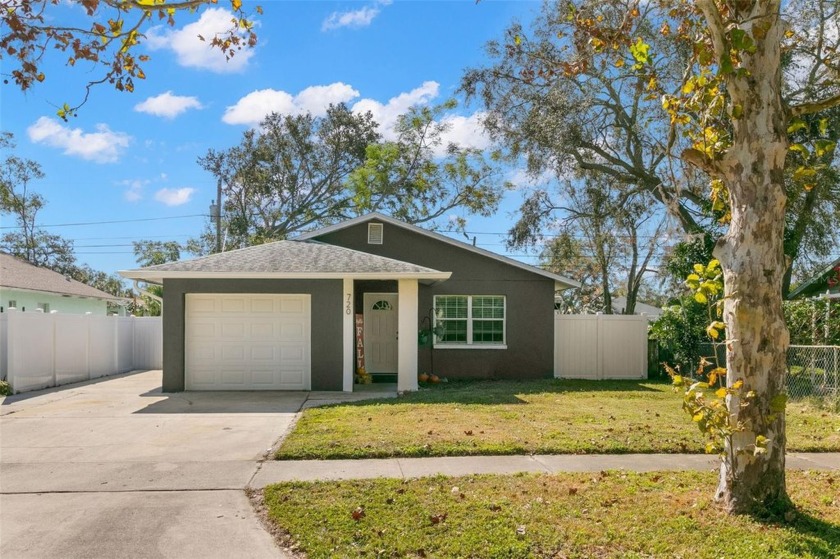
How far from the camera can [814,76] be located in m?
17.7

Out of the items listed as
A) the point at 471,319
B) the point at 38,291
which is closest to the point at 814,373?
the point at 471,319

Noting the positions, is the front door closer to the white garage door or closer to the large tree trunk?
the white garage door

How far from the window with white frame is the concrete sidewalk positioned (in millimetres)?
9669

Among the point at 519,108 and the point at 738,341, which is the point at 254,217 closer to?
the point at 519,108

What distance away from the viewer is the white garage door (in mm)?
14391

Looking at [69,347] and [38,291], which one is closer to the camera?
[69,347]

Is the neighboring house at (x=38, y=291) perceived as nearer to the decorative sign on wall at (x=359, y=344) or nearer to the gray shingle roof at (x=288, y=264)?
the gray shingle roof at (x=288, y=264)

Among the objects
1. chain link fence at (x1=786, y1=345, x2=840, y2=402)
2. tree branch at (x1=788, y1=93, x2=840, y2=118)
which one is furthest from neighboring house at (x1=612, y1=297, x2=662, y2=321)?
tree branch at (x1=788, y1=93, x2=840, y2=118)

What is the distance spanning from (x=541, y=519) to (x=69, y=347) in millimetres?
14328

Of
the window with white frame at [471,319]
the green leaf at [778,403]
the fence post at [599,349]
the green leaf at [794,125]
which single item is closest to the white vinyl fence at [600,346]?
the fence post at [599,349]

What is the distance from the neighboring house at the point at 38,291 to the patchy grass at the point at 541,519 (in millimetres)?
19692

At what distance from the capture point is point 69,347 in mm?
16156

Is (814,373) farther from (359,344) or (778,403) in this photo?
(359,344)

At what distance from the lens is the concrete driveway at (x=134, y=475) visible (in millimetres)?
5164
